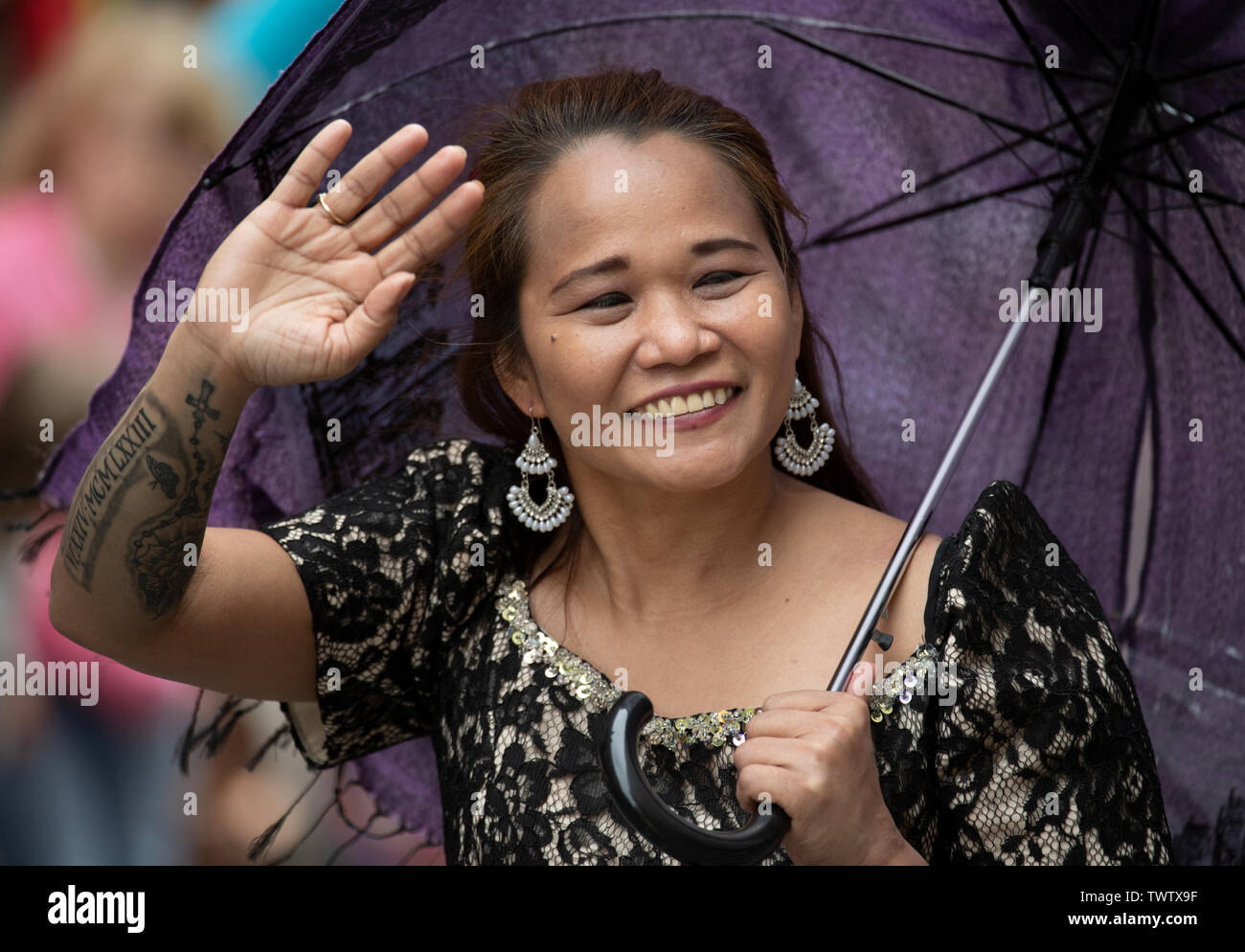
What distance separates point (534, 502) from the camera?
263 cm

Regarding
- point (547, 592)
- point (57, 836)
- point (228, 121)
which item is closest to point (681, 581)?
point (547, 592)

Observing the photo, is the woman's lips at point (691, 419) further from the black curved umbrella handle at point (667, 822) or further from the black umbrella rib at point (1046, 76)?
the black umbrella rib at point (1046, 76)

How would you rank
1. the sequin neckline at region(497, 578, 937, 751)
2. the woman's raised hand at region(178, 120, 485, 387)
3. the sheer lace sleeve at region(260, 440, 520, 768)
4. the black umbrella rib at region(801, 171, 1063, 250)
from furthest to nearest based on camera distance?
the black umbrella rib at region(801, 171, 1063, 250) < the sheer lace sleeve at region(260, 440, 520, 768) < the sequin neckline at region(497, 578, 937, 751) < the woman's raised hand at region(178, 120, 485, 387)

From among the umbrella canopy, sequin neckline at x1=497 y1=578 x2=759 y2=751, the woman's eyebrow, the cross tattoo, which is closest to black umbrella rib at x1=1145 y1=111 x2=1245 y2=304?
the umbrella canopy

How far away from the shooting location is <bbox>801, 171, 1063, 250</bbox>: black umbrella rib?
2678 millimetres

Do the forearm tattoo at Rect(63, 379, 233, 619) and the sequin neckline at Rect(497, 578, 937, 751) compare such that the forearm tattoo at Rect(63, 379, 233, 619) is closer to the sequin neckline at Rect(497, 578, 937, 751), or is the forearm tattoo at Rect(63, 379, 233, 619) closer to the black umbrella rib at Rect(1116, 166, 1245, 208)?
the sequin neckline at Rect(497, 578, 937, 751)

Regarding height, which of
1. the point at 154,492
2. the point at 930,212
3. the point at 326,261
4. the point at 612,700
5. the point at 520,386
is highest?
the point at 930,212

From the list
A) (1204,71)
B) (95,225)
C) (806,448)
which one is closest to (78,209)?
(95,225)

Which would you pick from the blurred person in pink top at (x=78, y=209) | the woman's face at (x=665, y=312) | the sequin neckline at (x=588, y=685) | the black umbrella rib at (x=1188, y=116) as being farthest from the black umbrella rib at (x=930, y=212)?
the blurred person in pink top at (x=78, y=209)

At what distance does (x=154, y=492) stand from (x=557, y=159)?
0.93 metres

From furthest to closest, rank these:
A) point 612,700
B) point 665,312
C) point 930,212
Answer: point 930,212 < point 612,700 < point 665,312

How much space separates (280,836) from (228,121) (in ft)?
5.39

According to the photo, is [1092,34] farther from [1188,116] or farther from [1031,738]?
[1031,738]

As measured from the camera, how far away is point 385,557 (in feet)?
8.23
